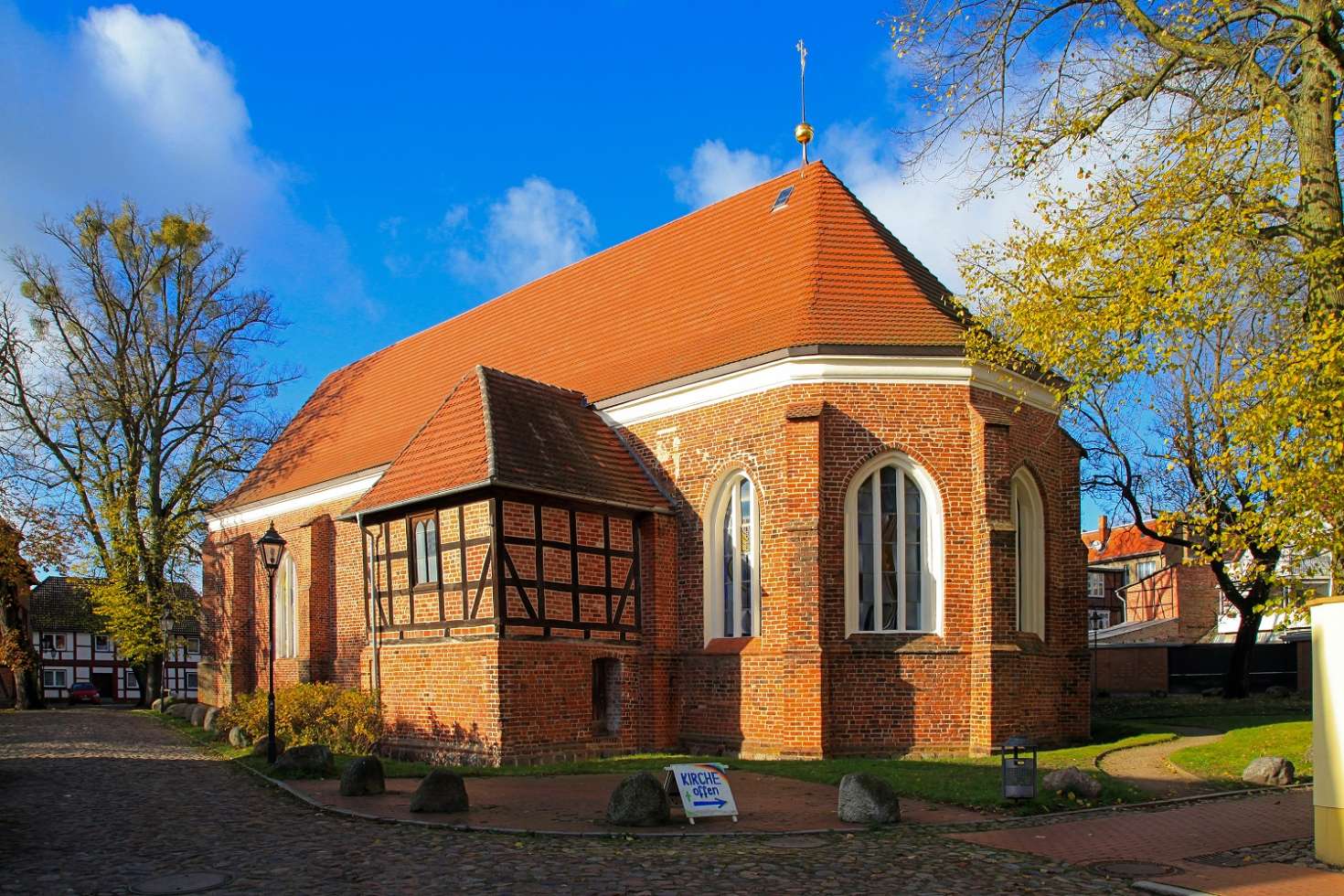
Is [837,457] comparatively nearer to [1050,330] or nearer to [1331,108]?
[1050,330]

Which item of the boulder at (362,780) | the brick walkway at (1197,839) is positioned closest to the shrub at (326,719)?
the boulder at (362,780)

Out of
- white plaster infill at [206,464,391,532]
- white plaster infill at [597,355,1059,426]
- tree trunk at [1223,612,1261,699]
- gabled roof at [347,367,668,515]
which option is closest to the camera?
gabled roof at [347,367,668,515]

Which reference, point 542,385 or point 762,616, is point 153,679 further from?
point 762,616

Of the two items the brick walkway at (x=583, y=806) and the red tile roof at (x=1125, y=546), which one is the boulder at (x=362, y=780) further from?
the red tile roof at (x=1125, y=546)

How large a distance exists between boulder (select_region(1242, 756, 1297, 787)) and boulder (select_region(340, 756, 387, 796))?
10311 millimetres

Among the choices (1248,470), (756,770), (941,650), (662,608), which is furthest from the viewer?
(662,608)

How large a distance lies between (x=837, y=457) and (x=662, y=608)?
3.91 metres

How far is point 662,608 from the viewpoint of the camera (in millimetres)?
18250

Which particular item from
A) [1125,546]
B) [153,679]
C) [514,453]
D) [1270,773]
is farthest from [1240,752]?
[1125,546]

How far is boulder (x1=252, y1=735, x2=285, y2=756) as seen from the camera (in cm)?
1723

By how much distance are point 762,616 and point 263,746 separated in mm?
8094

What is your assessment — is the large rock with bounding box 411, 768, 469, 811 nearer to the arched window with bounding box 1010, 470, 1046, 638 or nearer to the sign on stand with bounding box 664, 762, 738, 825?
the sign on stand with bounding box 664, 762, 738, 825

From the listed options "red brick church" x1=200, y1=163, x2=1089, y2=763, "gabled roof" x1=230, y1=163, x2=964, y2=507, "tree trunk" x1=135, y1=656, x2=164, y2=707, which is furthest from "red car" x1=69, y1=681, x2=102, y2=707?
"red brick church" x1=200, y1=163, x2=1089, y2=763

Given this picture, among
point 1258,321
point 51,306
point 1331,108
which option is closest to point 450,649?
point 1258,321
